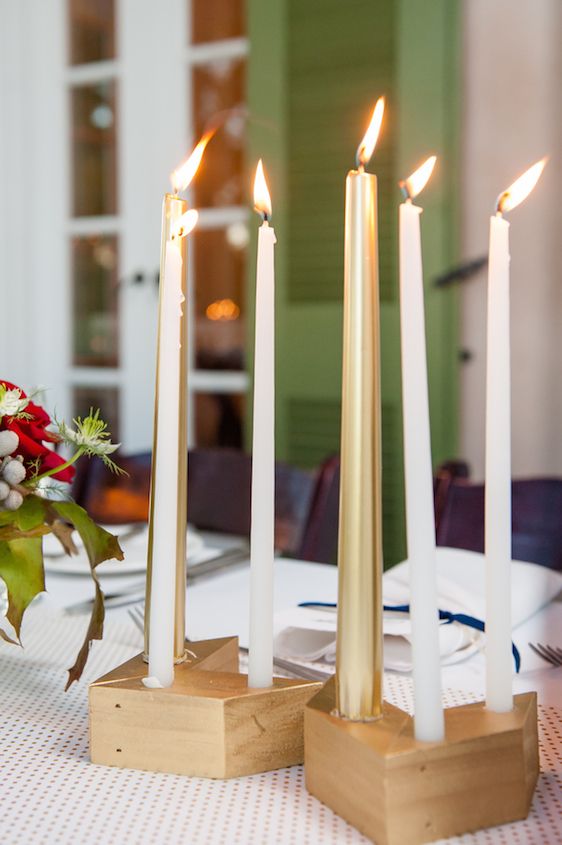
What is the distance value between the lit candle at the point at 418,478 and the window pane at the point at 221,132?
260 cm

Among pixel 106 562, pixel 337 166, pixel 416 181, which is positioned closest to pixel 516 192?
pixel 416 181

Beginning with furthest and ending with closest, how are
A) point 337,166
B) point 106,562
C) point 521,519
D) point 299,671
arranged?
1. point 337,166
2. point 521,519
3. point 106,562
4. point 299,671

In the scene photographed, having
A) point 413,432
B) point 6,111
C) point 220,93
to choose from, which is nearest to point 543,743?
point 413,432

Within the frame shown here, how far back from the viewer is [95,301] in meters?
3.31

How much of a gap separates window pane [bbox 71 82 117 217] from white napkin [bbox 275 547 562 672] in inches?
101

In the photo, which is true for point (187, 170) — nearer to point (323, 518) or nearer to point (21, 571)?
point (21, 571)

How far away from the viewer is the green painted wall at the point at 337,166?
7.73 feet

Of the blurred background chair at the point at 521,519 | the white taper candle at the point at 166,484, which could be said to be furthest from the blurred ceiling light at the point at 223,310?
the white taper candle at the point at 166,484

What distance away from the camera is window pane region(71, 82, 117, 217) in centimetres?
323

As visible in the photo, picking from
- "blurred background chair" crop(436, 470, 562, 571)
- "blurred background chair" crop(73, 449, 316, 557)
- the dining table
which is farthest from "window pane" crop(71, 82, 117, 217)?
the dining table

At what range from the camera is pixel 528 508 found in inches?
53.4

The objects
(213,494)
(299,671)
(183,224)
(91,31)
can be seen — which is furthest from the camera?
(91,31)

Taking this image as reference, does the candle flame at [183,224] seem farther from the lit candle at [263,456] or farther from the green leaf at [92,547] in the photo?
the green leaf at [92,547]

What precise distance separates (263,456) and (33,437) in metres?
0.21
